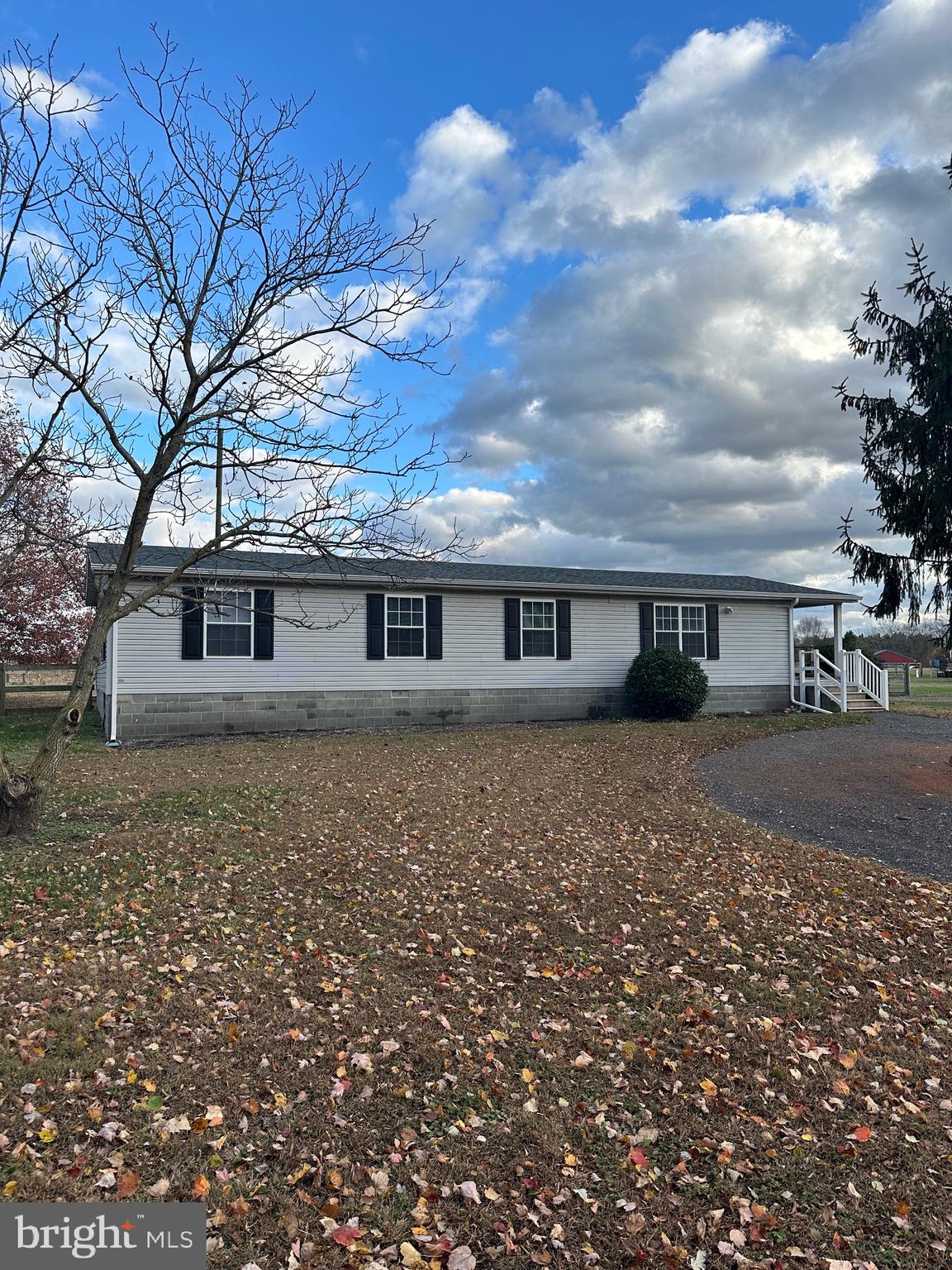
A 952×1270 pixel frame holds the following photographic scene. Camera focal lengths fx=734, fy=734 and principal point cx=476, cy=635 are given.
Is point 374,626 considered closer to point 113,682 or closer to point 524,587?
point 524,587

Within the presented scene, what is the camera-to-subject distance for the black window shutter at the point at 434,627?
52.2 ft

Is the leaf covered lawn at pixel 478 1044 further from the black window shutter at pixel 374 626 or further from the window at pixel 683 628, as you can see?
the window at pixel 683 628

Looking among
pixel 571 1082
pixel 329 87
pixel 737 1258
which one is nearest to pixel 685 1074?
pixel 571 1082

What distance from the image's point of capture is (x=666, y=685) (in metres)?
16.5

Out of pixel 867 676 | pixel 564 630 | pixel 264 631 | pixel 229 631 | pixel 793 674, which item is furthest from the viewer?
pixel 867 676

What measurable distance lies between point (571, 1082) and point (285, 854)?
151 inches

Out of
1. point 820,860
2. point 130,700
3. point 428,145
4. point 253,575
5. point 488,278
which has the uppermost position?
point 428,145

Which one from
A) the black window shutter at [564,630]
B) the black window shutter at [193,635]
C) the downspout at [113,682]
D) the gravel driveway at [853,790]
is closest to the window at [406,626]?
the black window shutter at [564,630]

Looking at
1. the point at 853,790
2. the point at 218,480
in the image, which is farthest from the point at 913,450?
the point at 218,480

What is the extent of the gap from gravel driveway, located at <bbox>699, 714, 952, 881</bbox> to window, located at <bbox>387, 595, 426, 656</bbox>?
6.61m

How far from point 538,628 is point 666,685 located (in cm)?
316

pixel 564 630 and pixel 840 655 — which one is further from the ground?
pixel 564 630

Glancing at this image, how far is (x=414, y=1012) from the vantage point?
3.98m

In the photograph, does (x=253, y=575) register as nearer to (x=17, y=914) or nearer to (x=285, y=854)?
(x=285, y=854)
